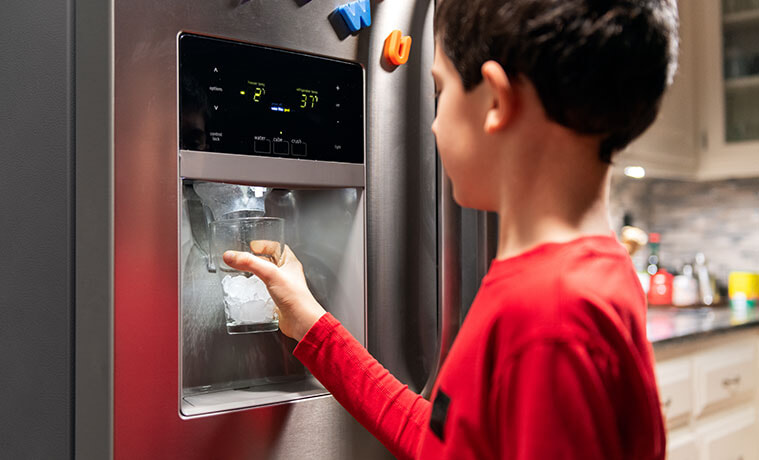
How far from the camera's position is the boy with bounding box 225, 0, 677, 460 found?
444 millimetres

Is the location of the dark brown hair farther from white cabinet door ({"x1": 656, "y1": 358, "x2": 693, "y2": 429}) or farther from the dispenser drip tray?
white cabinet door ({"x1": 656, "y1": 358, "x2": 693, "y2": 429})

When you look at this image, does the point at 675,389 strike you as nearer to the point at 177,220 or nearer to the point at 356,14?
the point at 356,14

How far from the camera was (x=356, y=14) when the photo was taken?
0.84 m

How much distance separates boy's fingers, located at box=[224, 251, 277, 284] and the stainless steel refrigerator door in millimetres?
72

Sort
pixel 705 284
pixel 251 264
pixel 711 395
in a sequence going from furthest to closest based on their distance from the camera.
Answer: pixel 705 284
pixel 711 395
pixel 251 264

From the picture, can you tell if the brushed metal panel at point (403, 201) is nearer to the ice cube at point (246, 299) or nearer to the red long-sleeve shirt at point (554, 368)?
the ice cube at point (246, 299)

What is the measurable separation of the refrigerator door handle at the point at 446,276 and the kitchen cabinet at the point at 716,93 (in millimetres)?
1964

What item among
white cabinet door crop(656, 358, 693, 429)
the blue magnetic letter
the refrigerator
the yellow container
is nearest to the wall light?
the yellow container

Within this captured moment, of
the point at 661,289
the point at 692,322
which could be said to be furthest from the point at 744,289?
the point at 692,322

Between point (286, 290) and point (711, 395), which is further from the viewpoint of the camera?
point (711, 395)

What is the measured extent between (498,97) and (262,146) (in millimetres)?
360

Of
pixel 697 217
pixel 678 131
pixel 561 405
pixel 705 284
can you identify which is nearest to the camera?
pixel 561 405

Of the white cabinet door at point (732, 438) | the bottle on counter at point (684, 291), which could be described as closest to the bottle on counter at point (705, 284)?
the bottle on counter at point (684, 291)

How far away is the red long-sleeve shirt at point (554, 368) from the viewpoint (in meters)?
0.44
